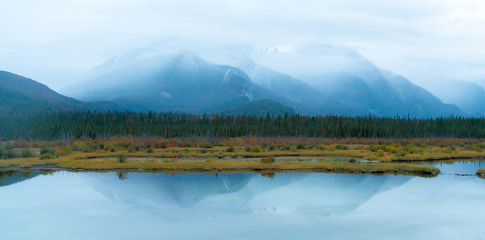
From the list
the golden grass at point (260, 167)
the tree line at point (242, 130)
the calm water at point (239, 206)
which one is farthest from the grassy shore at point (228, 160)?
the tree line at point (242, 130)

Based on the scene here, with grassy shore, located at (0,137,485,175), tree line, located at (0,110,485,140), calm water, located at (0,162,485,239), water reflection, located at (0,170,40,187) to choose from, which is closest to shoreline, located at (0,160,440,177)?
grassy shore, located at (0,137,485,175)

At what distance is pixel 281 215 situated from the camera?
32500mm

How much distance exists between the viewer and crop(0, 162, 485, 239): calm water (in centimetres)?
2841

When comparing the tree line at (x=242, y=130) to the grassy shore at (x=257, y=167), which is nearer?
the grassy shore at (x=257, y=167)

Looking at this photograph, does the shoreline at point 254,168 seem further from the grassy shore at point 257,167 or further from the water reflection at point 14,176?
the water reflection at point 14,176

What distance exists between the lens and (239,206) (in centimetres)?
3538

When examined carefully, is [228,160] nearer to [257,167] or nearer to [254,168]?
[254,168]

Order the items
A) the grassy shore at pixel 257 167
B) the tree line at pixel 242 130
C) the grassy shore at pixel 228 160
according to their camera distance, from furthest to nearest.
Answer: the tree line at pixel 242 130 → the grassy shore at pixel 228 160 → the grassy shore at pixel 257 167

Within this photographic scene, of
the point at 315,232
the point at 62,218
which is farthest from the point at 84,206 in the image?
the point at 315,232

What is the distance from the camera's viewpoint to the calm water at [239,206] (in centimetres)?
2841

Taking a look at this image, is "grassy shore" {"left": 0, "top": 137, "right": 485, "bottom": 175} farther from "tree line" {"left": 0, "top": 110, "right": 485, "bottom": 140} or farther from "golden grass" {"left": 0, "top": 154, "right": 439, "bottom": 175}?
"tree line" {"left": 0, "top": 110, "right": 485, "bottom": 140}

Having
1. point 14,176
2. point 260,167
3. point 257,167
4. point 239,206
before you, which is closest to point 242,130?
point 257,167

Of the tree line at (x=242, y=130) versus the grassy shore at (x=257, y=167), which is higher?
the tree line at (x=242, y=130)

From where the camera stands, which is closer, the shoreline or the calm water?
the calm water
